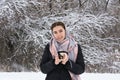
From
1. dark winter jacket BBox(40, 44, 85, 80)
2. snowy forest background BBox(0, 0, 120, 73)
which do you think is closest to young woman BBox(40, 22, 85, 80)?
dark winter jacket BBox(40, 44, 85, 80)

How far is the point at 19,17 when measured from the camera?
13.5 metres

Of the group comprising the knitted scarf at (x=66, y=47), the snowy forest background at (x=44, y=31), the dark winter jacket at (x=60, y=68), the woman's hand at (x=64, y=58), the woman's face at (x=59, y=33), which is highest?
the woman's face at (x=59, y=33)

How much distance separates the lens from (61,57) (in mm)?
3039

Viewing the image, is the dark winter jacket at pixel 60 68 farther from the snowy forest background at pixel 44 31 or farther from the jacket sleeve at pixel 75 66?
the snowy forest background at pixel 44 31

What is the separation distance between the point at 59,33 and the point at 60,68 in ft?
0.95

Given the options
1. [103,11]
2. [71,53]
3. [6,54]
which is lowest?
[6,54]

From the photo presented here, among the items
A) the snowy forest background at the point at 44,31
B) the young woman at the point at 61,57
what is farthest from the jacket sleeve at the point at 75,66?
the snowy forest background at the point at 44,31

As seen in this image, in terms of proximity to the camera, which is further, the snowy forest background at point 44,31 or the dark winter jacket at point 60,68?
the snowy forest background at point 44,31

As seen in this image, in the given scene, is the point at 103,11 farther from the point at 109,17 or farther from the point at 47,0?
the point at 47,0

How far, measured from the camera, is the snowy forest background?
13.3 m

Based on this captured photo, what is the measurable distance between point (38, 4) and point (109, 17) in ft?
9.23

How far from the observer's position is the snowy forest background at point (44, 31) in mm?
13320

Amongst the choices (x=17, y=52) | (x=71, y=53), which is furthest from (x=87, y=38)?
(x=71, y=53)

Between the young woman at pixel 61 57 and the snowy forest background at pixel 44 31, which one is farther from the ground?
the young woman at pixel 61 57
